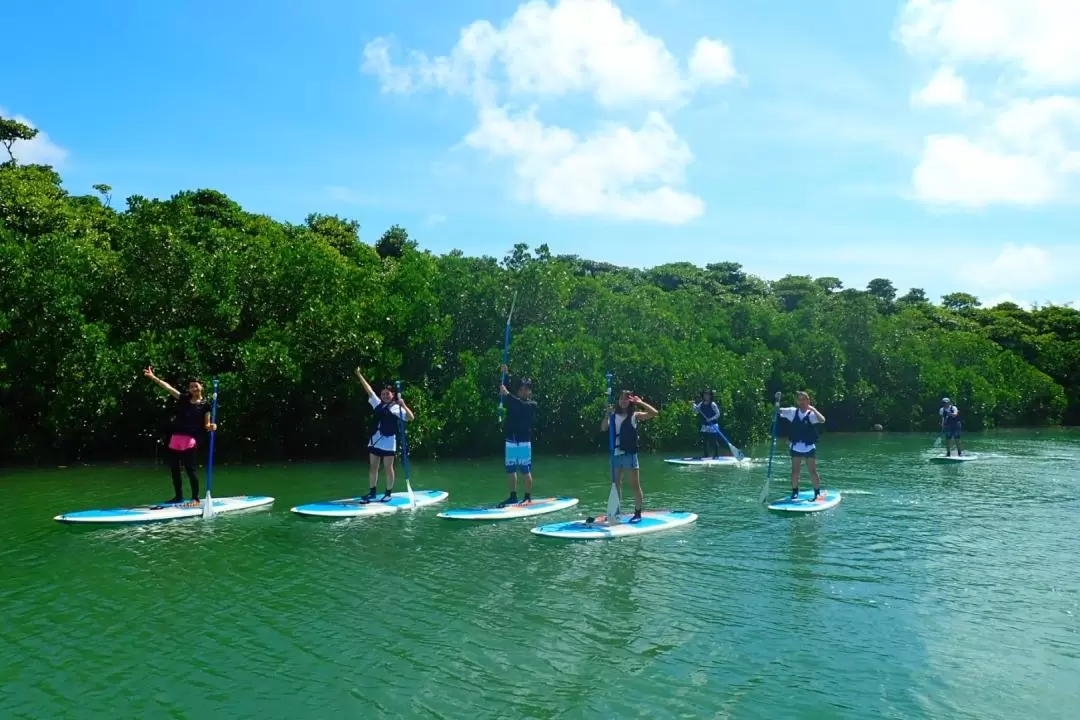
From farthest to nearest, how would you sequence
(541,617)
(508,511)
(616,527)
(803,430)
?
(803,430), (508,511), (616,527), (541,617)

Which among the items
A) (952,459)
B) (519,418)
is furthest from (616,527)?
(952,459)

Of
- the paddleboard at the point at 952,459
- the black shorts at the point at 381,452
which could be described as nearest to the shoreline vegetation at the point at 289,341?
the paddleboard at the point at 952,459

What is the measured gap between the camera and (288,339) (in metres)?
24.1

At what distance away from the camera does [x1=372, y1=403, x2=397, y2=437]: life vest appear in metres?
14.9

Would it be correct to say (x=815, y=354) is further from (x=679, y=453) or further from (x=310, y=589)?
(x=310, y=589)

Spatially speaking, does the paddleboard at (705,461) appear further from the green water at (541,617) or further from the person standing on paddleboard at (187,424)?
the person standing on paddleboard at (187,424)

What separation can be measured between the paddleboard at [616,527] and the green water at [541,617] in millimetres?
314

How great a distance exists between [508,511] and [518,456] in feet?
3.25

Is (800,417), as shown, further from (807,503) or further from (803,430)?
(807,503)

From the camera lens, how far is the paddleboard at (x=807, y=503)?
15227 mm

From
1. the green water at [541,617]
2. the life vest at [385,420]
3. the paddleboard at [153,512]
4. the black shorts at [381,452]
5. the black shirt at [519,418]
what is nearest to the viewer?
the green water at [541,617]

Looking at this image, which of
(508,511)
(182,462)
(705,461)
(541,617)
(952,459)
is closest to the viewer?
(541,617)

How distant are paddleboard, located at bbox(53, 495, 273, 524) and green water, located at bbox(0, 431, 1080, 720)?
1.07 feet

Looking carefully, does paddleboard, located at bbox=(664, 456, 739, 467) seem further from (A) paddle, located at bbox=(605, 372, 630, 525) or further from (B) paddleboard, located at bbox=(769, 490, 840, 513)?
(A) paddle, located at bbox=(605, 372, 630, 525)
